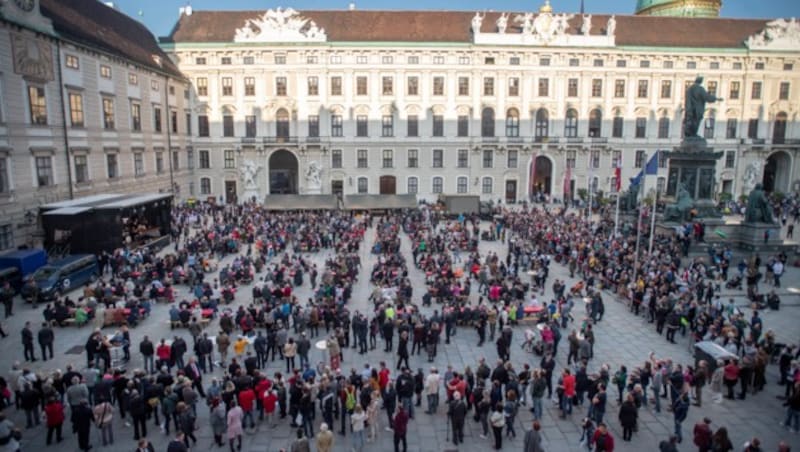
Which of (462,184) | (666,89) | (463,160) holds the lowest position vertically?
(462,184)

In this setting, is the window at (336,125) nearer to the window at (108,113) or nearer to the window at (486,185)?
the window at (486,185)

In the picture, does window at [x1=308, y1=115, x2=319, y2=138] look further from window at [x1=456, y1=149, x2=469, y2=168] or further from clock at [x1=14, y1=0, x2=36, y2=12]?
clock at [x1=14, y1=0, x2=36, y2=12]

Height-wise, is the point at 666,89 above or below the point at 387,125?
above

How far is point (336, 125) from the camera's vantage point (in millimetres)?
51125

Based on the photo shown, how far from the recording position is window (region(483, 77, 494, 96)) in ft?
167

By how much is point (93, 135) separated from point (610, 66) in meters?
46.1

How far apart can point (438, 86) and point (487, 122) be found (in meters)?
6.19

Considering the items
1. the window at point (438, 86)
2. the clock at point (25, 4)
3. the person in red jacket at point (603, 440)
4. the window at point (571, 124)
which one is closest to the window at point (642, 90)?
the window at point (571, 124)

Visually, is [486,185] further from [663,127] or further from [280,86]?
[280,86]

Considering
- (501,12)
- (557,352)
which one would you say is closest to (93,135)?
(557,352)

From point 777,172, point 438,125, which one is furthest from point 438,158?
point 777,172

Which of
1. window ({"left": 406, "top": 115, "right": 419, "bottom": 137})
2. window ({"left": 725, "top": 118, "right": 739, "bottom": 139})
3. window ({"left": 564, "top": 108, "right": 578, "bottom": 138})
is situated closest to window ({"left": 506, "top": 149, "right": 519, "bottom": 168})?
window ({"left": 564, "top": 108, "right": 578, "bottom": 138})

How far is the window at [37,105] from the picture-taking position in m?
27.6

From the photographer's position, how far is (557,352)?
16312 millimetres
